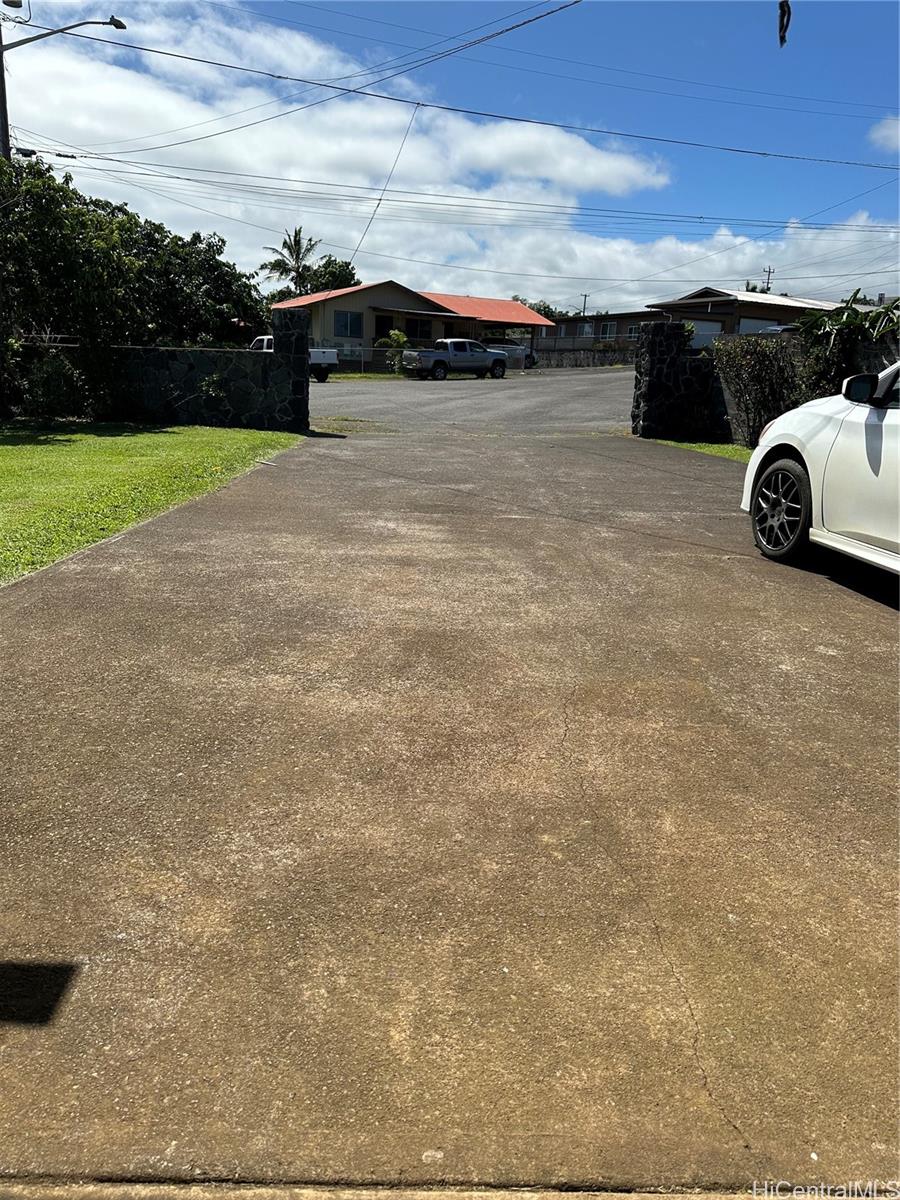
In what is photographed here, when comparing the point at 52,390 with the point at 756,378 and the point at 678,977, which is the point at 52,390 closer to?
the point at 756,378

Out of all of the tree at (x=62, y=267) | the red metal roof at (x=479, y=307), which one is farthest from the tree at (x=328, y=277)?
the tree at (x=62, y=267)

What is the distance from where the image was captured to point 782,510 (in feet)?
24.9

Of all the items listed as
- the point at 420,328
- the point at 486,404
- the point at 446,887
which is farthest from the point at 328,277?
the point at 446,887

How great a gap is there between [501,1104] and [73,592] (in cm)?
491

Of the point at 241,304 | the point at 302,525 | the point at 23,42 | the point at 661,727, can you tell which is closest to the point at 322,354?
the point at 241,304

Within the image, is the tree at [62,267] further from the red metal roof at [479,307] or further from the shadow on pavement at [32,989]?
the red metal roof at [479,307]

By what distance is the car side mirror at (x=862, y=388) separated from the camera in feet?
21.1

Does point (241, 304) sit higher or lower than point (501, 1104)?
higher

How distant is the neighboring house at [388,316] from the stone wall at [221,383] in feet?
103

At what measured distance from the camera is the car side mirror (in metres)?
6.43

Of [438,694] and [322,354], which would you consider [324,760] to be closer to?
[438,694]

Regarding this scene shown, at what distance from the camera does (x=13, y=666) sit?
15.5ft

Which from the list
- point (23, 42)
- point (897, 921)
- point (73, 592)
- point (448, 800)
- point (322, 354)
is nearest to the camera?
point (897, 921)

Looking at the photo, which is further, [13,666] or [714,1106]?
[13,666]
